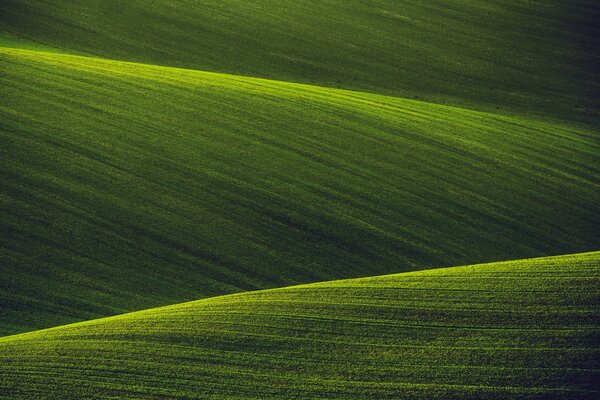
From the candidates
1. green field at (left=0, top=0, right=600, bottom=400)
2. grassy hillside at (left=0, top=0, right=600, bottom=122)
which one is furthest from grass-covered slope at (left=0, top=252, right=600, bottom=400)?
grassy hillside at (left=0, top=0, right=600, bottom=122)

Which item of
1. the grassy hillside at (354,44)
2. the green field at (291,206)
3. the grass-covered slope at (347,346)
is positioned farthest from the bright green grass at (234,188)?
the grassy hillside at (354,44)

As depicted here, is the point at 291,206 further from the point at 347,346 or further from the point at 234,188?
the point at 347,346

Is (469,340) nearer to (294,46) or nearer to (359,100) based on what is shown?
(359,100)

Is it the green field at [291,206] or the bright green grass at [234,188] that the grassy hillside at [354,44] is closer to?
the green field at [291,206]

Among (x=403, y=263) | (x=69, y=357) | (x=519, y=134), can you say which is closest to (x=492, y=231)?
(x=403, y=263)

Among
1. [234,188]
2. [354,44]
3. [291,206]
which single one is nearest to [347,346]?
[291,206]

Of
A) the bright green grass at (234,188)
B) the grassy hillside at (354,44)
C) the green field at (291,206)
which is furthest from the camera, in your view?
the grassy hillside at (354,44)
